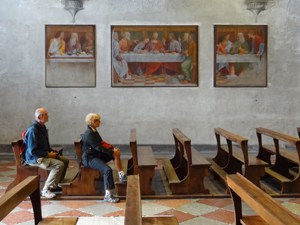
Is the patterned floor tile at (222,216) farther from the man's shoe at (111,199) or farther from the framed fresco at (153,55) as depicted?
the framed fresco at (153,55)

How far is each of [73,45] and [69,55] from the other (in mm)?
270

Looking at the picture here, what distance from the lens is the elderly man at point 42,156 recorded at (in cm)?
671

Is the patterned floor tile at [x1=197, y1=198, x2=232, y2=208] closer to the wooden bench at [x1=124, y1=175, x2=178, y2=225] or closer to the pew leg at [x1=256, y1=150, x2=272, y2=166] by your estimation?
the pew leg at [x1=256, y1=150, x2=272, y2=166]

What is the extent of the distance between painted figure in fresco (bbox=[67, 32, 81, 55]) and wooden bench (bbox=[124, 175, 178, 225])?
733cm

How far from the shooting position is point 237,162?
25.3 ft

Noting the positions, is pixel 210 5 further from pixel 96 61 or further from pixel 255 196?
pixel 255 196

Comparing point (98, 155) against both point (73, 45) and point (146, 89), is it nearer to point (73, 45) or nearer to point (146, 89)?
point (146, 89)

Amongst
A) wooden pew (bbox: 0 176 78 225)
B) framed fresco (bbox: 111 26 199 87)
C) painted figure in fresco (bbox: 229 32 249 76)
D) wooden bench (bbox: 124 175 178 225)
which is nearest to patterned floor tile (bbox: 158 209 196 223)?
wooden bench (bbox: 124 175 178 225)

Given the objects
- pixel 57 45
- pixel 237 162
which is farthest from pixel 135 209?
pixel 57 45

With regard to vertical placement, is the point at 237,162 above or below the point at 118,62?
below

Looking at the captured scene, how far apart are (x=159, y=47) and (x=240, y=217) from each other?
24.4 ft

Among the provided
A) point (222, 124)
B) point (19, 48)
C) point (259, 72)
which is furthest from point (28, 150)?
point (259, 72)

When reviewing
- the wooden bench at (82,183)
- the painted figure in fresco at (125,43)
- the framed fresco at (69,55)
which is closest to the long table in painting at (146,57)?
the painted figure in fresco at (125,43)

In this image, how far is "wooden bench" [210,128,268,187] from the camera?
6699mm
